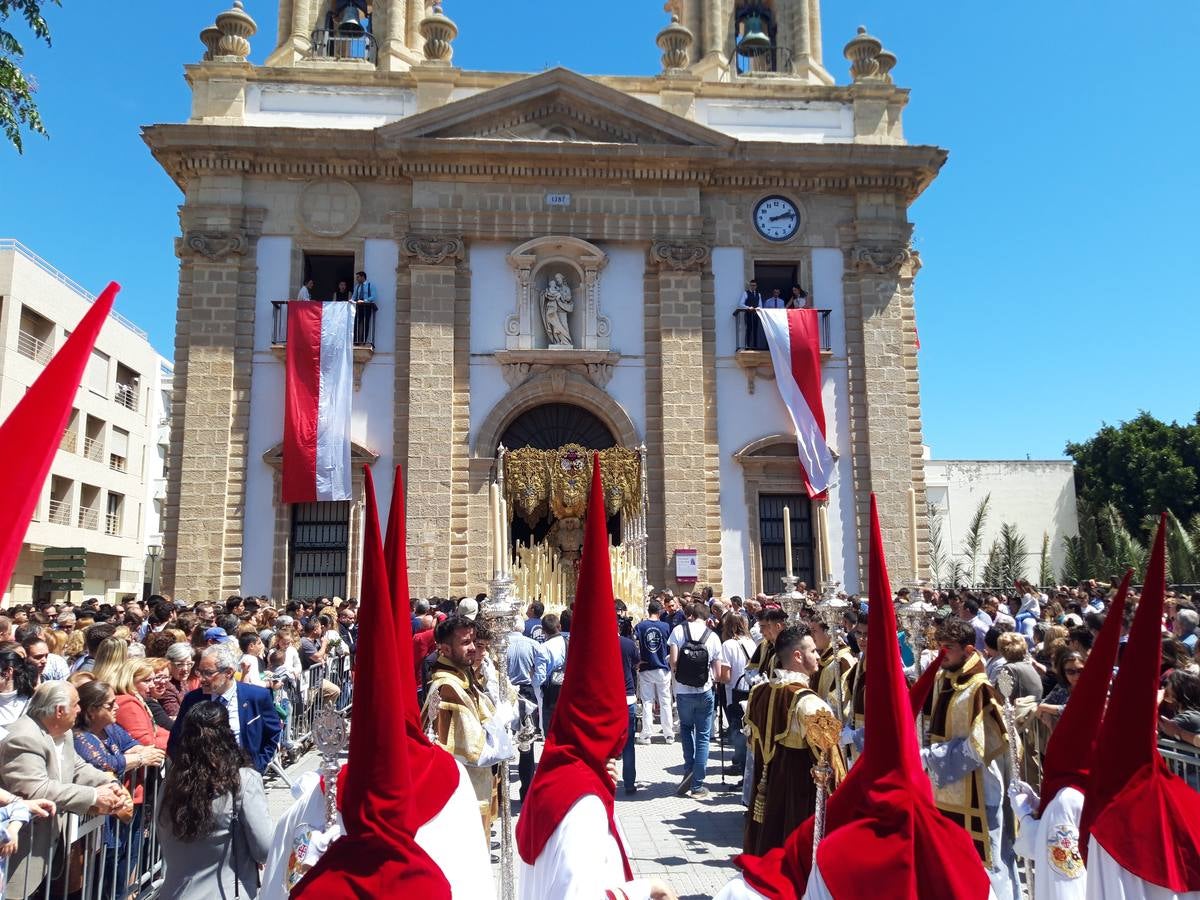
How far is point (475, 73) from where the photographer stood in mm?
21062

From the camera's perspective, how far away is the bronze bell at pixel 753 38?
2266 centimetres

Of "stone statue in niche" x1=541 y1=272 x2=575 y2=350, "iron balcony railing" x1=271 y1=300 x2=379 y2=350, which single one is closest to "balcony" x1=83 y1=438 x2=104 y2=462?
"iron balcony railing" x1=271 y1=300 x2=379 y2=350

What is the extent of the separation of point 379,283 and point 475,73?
5.18 metres

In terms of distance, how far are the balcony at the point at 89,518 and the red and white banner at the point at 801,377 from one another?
2730 centimetres

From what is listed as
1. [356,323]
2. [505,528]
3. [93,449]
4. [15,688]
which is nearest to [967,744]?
[15,688]

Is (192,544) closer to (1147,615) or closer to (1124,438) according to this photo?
(1147,615)

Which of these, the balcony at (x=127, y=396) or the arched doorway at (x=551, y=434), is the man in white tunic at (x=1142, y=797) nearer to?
the arched doorway at (x=551, y=434)

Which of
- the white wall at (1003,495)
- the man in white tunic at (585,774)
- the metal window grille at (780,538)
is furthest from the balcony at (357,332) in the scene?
the white wall at (1003,495)

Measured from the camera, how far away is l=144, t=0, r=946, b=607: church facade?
63.1 ft

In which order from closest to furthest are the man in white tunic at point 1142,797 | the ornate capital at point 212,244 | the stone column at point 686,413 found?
the man in white tunic at point 1142,797, the stone column at point 686,413, the ornate capital at point 212,244

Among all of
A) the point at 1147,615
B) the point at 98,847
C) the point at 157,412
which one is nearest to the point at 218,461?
the point at 98,847

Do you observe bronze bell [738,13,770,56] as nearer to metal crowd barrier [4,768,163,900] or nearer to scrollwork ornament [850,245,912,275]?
scrollwork ornament [850,245,912,275]

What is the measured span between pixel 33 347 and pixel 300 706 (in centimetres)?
2787

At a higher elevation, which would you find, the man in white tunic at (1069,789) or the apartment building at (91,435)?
the apartment building at (91,435)
